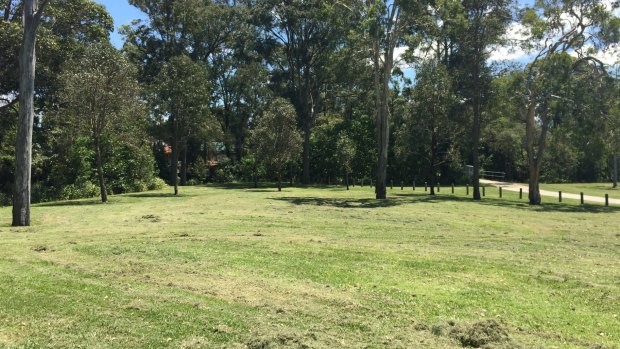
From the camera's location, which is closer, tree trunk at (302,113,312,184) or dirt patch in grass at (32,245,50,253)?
dirt patch in grass at (32,245,50,253)

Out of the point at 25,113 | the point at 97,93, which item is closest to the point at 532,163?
the point at 97,93

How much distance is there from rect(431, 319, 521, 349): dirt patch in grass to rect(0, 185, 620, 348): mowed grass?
0.09ft

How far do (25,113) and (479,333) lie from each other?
53.5ft

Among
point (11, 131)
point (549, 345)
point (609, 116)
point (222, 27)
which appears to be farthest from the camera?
point (222, 27)

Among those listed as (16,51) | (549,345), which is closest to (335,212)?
(549,345)

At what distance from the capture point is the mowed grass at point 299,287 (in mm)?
5281

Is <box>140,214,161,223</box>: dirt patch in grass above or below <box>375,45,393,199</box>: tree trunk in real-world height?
below

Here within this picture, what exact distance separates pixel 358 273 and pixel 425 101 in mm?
28832

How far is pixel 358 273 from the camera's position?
8500 millimetres

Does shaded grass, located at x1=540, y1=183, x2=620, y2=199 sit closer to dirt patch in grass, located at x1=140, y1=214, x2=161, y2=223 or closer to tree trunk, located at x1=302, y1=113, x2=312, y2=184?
tree trunk, located at x1=302, y1=113, x2=312, y2=184

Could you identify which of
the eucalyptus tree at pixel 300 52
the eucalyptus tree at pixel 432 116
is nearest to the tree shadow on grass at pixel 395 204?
the eucalyptus tree at pixel 432 116

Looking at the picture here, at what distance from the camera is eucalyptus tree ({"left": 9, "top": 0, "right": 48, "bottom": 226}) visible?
1631 cm

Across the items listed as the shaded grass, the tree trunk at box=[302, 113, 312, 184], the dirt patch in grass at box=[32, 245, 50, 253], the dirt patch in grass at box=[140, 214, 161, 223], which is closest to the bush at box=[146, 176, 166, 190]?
the tree trunk at box=[302, 113, 312, 184]

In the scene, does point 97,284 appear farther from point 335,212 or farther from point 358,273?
point 335,212
